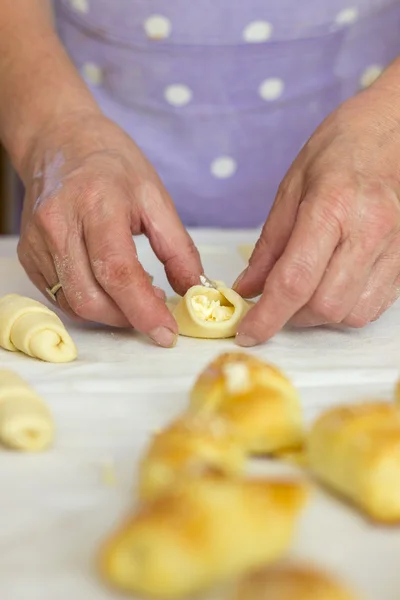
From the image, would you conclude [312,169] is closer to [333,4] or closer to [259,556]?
[333,4]

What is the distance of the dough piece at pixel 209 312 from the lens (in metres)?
1.28

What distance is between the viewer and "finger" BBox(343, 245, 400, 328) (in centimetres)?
127

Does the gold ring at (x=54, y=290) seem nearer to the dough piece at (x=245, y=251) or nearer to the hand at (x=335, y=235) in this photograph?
the hand at (x=335, y=235)

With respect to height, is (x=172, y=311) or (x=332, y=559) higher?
(x=332, y=559)

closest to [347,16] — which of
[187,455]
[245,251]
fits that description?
[245,251]

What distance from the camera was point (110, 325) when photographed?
51.1 inches

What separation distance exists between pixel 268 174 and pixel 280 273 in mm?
648

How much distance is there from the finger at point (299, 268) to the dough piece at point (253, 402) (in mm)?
242

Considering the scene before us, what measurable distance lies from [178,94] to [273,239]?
552 mm

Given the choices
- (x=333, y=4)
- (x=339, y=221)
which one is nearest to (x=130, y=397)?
(x=339, y=221)

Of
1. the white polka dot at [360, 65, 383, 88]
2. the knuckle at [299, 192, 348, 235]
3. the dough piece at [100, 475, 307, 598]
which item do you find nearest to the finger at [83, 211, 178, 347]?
the knuckle at [299, 192, 348, 235]

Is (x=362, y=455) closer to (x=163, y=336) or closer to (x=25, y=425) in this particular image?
(x=25, y=425)

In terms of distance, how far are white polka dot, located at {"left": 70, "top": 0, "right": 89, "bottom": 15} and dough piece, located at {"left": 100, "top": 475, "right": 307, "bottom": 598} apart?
1274 millimetres

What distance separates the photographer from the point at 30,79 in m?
1.56
